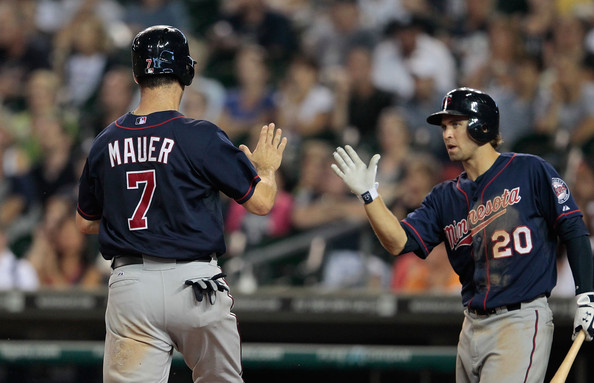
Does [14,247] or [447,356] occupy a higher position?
[14,247]

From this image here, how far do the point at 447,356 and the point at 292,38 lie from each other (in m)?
4.06

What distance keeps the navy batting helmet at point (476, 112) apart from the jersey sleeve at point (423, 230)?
404 millimetres

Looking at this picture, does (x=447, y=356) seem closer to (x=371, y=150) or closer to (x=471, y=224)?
(x=371, y=150)

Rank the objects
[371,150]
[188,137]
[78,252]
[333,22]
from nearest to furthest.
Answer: [188,137] → [78,252] → [371,150] → [333,22]

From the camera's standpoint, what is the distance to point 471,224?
3.96 meters

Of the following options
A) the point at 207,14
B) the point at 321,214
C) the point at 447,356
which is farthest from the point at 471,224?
the point at 207,14

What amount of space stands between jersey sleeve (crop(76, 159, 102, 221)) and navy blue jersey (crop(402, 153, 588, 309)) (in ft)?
4.64

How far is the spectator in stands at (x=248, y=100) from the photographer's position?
7902 millimetres

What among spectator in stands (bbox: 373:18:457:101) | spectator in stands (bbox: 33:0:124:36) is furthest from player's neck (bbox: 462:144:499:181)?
spectator in stands (bbox: 33:0:124:36)

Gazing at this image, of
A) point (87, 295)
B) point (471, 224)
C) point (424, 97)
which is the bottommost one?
point (87, 295)

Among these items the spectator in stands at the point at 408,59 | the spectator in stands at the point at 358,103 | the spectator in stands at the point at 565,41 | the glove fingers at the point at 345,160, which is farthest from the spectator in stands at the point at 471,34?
the glove fingers at the point at 345,160

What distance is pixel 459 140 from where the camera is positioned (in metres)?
3.99

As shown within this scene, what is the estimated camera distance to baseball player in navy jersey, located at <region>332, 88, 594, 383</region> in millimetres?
3715

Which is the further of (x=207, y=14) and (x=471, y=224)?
(x=207, y=14)
